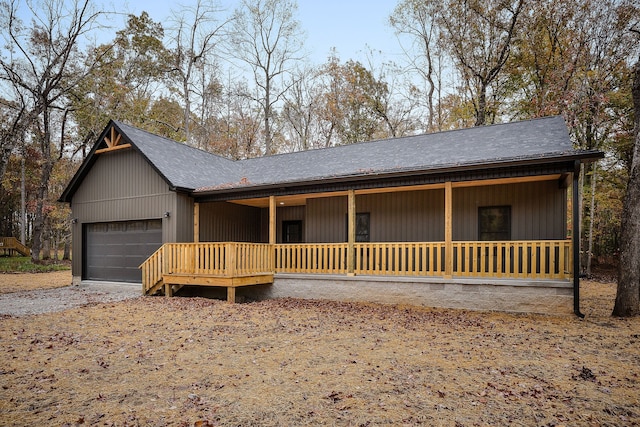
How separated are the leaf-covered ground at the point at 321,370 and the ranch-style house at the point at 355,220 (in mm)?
1354

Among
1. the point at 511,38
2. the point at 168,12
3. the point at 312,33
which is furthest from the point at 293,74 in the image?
the point at 511,38

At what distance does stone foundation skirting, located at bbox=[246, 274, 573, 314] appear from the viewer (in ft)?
28.5

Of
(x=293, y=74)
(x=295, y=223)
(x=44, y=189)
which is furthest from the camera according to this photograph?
(x=293, y=74)

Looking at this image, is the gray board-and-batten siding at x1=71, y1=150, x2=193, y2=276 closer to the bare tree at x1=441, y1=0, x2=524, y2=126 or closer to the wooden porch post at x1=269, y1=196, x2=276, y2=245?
the wooden porch post at x1=269, y1=196, x2=276, y2=245

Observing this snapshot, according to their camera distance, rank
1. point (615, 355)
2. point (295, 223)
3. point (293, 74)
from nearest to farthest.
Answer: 1. point (615, 355)
2. point (295, 223)
3. point (293, 74)

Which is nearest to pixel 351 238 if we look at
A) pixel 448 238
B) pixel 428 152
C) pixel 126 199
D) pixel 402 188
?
pixel 402 188

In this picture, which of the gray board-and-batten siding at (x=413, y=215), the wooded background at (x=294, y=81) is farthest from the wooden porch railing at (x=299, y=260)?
the wooded background at (x=294, y=81)

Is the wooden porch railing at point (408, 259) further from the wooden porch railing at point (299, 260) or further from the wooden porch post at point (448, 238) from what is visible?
the wooden porch post at point (448, 238)

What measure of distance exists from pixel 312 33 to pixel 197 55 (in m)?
8.29

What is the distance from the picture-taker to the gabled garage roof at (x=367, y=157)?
9867 mm

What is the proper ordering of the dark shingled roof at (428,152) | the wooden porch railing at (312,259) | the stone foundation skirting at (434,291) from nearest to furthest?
the stone foundation skirting at (434,291), the dark shingled roof at (428,152), the wooden porch railing at (312,259)

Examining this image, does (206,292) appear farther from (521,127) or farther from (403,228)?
(521,127)

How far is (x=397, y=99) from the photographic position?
27875 mm

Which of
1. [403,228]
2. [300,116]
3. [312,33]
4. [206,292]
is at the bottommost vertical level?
[206,292]
